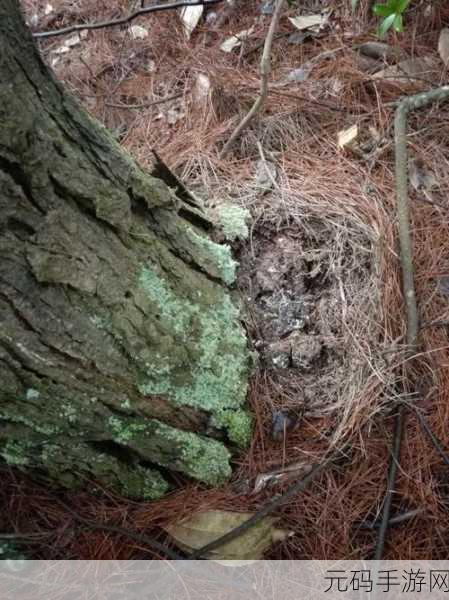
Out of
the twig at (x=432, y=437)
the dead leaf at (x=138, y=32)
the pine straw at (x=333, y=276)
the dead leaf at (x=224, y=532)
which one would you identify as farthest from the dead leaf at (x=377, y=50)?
the dead leaf at (x=224, y=532)

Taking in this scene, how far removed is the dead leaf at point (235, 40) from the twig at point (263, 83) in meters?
0.39

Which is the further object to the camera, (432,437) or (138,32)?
(138,32)

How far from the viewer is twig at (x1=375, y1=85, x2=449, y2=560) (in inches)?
55.7

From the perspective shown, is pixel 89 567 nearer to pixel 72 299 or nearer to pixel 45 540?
pixel 45 540

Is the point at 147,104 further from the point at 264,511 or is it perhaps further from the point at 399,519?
the point at 399,519

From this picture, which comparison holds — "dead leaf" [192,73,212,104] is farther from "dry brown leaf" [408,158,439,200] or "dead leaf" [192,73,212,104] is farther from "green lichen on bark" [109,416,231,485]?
"green lichen on bark" [109,416,231,485]

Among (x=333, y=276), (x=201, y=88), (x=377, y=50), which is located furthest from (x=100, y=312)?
(x=377, y=50)

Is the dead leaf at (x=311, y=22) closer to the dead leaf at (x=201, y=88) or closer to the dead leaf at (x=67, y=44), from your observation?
the dead leaf at (x=201, y=88)

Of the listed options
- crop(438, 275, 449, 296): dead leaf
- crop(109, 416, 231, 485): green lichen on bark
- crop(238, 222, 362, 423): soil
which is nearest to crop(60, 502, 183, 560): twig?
crop(109, 416, 231, 485): green lichen on bark

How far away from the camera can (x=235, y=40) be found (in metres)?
2.26

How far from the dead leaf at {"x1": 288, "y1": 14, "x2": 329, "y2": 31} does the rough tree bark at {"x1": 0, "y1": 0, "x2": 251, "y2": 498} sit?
1087mm

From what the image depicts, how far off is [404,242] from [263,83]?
673 mm

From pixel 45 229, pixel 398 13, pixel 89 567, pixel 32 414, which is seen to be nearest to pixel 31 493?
pixel 89 567

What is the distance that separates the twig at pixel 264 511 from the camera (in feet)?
4.57
